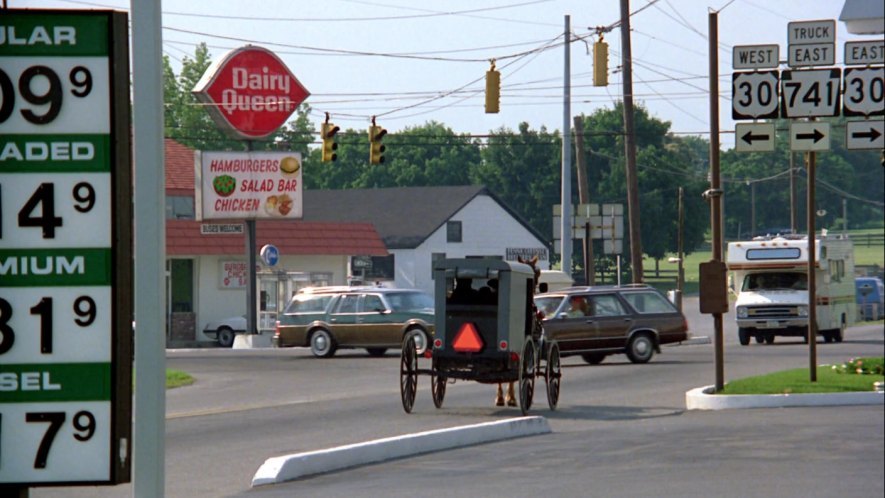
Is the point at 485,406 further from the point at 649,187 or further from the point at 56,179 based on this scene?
the point at 649,187

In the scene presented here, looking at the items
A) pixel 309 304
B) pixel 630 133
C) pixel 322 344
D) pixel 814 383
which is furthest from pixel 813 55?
pixel 630 133

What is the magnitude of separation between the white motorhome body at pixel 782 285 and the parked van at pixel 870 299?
74.4 ft

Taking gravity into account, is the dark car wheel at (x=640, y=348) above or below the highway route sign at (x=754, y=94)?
below

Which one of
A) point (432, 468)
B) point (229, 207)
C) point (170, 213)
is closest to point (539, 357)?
point (432, 468)

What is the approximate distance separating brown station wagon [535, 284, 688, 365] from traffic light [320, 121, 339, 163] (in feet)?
25.1

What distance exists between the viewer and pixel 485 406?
830 inches

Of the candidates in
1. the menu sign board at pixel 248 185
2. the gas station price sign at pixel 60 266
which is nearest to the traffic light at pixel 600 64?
the menu sign board at pixel 248 185

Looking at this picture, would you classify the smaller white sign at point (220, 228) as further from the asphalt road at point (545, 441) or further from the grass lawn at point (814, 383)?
the grass lawn at point (814, 383)

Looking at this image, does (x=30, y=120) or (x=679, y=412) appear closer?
(x=30, y=120)

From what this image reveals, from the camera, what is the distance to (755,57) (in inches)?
724

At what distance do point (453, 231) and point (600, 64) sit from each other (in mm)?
40238

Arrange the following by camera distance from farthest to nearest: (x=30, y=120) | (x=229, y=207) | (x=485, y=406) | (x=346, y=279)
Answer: (x=346, y=279) < (x=229, y=207) < (x=485, y=406) < (x=30, y=120)

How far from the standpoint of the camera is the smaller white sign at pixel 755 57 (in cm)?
1823

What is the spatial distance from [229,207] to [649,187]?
131ft
